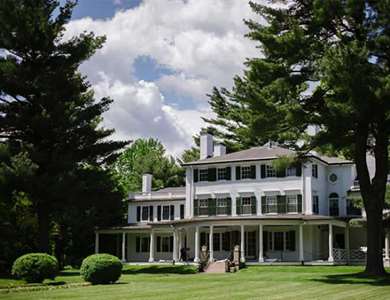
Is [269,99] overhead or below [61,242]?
overhead

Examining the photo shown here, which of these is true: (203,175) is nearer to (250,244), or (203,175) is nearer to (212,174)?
(212,174)

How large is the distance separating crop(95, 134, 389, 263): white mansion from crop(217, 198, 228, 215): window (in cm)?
7

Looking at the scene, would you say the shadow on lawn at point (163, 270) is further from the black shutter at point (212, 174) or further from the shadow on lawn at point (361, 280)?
the shadow on lawn at point (361, 280)

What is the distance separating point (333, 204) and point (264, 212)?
5.17 meters

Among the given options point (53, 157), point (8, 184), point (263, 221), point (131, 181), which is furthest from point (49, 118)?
point (131, 181)

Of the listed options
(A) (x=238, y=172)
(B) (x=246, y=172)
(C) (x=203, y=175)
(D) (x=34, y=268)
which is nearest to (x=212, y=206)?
(C) (x=203, y=175)

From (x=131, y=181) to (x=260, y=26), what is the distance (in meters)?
49.6

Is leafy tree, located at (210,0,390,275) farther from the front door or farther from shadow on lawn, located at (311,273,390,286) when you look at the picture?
the front door

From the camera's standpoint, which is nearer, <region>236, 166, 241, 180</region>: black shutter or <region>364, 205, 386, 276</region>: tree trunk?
<region>364, 205, 386, 276</region>: tree trunk

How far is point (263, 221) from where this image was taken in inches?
1617

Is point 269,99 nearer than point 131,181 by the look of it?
Yes

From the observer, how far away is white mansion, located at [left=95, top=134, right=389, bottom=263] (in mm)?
43062

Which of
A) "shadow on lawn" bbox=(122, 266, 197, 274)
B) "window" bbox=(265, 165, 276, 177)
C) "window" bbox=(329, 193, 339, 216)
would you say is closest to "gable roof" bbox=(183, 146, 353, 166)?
"window" bbox=(265, 165, 276, 177)

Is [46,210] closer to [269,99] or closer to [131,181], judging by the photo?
[269,99]
